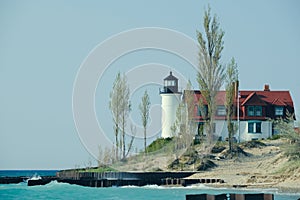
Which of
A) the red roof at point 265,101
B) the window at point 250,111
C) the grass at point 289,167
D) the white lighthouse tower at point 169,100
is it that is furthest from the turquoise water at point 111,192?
A: the window at point 250,111

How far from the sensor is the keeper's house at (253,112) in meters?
49.5

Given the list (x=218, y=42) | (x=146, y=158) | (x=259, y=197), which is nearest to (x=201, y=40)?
(x=218, y=42)

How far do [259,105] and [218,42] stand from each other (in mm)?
9028

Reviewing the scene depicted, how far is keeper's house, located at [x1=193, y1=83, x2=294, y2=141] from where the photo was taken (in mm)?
49459

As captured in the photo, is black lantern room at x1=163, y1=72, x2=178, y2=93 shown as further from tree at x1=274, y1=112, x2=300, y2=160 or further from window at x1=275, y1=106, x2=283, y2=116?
tree at x1=274, y1=112, x2=300, y2=160

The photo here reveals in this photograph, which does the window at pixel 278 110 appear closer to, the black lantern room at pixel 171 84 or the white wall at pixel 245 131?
the white wall at pixel 245 131

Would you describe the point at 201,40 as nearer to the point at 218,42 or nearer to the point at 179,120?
the point at 218,42

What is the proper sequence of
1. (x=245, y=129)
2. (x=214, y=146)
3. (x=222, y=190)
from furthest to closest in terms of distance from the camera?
(x=245, y=129)
(x=214, y=146)
(x=222, y=190)

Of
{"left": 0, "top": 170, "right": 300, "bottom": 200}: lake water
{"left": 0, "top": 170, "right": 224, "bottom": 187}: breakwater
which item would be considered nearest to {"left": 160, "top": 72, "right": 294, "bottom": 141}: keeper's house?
{"left": 0, "top": 170, "right": 224, "bottom": 187}: breakwater

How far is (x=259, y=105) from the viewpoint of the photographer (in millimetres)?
51719

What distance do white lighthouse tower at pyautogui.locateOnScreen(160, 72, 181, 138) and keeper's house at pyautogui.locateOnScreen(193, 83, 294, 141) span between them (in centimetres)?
168

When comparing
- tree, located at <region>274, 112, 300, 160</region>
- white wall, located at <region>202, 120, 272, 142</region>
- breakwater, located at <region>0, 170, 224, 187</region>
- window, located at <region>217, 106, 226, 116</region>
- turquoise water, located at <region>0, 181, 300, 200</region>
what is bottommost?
turquoise water, located at <region>0, 181, 300, 200</region>

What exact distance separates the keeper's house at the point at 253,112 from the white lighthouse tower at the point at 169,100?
1.68 meters

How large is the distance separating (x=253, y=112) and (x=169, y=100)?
6.72 m
